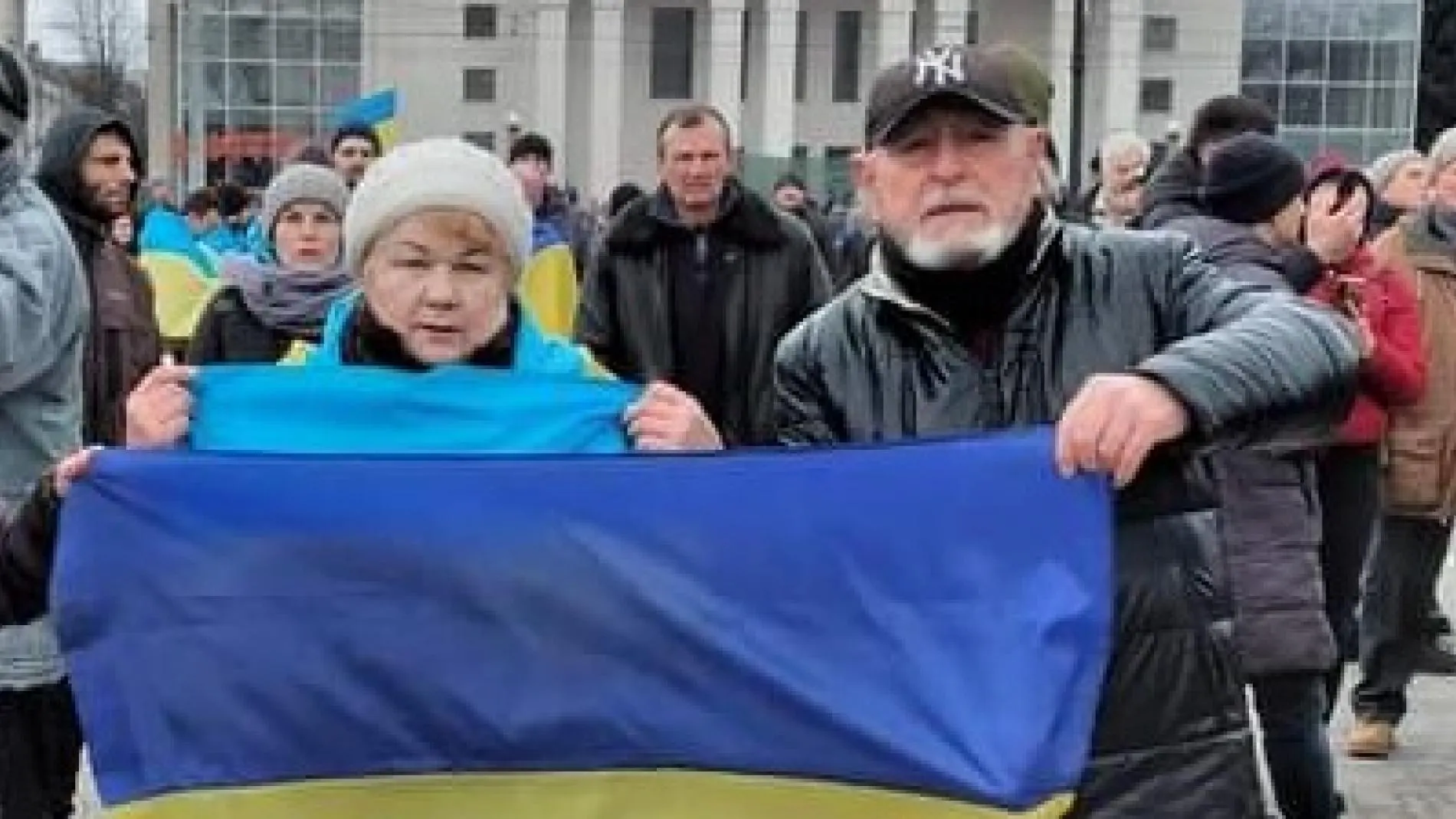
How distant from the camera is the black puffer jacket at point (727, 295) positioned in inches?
271

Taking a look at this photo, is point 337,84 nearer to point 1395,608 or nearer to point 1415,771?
point 1395,608

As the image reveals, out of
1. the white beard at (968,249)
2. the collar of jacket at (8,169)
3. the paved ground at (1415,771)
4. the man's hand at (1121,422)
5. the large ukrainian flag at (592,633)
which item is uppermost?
the collar of jacket at (8,169)

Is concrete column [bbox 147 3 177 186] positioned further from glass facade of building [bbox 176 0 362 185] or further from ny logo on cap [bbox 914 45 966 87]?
ny logo on cap [bbox 914 45 966 87]

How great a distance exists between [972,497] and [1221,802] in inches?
18.6

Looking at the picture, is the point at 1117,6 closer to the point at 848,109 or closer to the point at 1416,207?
the point at 848,109

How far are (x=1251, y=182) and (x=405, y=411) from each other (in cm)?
307

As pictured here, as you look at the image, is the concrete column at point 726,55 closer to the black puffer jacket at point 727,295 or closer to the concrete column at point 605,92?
the concrete column at point 605,92

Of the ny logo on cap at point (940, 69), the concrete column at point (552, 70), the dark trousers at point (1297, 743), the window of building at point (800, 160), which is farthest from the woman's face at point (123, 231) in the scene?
the concrete column at point (552, 70)

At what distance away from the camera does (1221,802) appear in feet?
8.95

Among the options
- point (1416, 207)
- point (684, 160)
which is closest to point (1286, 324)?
point (684, 160)

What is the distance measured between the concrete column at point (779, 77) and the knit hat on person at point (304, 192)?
68.6 metres

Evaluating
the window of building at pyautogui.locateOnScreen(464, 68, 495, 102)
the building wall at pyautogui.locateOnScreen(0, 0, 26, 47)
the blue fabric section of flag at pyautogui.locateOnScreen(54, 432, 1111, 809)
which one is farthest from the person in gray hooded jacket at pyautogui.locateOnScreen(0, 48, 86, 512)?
the window of building at pyautogui.locateOnScreen(464, 68, 495, 102)

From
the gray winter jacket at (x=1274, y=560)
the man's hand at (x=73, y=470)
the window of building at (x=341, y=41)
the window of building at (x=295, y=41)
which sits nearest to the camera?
the man's hand at (x=73, y=470)

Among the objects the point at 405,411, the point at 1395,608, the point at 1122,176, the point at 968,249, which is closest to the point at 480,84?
the point at 1122,176
